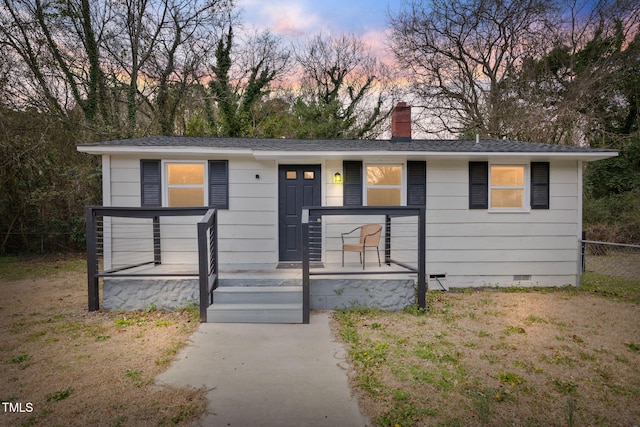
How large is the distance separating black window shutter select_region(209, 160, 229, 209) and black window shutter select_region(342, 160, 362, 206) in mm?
2246

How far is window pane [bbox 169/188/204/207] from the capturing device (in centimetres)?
650

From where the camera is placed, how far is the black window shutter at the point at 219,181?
6.48 metres

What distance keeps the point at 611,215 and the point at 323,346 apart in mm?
13916

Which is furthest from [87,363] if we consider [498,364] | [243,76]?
[243,76]

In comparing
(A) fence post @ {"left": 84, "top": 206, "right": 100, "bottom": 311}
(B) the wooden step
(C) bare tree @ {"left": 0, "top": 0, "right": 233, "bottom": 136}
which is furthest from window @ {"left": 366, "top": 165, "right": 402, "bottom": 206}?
(C) bare tree @ {"left": 0, "top": 0, "right": 233, "bottom": 136}

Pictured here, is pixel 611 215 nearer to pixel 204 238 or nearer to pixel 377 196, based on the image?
pixel 377 196

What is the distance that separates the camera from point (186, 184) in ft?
21.4

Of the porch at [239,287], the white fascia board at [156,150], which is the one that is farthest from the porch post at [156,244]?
the white fascia board at [156,150]

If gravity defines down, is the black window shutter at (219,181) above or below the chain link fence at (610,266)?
above

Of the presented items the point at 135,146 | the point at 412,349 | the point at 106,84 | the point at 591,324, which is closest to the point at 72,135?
the point at 106,84

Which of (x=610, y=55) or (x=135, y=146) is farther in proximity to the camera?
(x=610, y=55)

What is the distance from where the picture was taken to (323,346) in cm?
390

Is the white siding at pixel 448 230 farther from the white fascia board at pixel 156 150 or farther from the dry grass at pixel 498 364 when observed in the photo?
the dry grass at pixel 498 364

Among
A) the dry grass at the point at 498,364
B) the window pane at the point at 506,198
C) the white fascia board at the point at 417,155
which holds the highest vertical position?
the white fascia board at the point at 417,155
